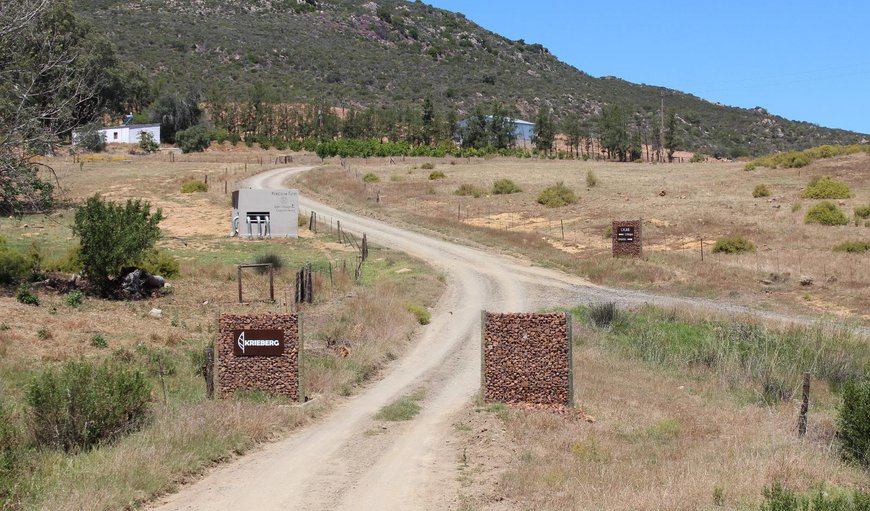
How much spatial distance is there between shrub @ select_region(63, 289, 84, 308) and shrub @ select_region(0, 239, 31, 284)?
2863mm

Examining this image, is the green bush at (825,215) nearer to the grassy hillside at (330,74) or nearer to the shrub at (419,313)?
the shrub at (419,313)

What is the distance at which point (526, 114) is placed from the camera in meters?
172

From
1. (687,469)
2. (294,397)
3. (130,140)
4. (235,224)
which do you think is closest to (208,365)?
(294,397)

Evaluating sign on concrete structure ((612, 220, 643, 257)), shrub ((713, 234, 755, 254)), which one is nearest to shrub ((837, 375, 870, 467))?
sign on concrete structure ((612, 220, 643, 257))

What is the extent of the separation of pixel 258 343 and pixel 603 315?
16358mm

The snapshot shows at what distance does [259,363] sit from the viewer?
1744 cm

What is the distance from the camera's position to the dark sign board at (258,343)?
56.9 feet

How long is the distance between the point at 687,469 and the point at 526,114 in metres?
164

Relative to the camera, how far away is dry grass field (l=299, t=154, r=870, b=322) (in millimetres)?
38219

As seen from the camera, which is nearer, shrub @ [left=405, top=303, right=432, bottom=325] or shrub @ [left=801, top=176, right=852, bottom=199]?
shrub @ [left=405, top=303, right=432, bottom=325]

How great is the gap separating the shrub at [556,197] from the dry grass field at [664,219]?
0.85 meters

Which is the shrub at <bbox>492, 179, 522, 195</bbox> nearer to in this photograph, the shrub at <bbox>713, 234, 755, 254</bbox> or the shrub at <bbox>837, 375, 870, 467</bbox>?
the shrub at <bbox>713, 234, 755, 254</bbox>

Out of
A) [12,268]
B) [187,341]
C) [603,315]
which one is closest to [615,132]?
[603,315]

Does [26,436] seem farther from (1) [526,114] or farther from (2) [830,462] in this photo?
(1) [526,114]
